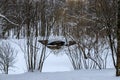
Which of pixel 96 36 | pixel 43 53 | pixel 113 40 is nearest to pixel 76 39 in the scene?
pixel 96 36

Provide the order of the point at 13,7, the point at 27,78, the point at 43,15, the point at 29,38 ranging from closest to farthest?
1. the point at 27,78
2. the point at 29,38
3. the point at 43,15
4. the point at 13,7

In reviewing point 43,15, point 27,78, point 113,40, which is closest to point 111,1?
point 113,40

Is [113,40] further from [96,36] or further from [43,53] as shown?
[43,53]

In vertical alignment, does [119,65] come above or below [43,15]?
below

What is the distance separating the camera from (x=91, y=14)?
58.3ft

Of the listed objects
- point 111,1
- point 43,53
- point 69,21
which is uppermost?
point 111,1

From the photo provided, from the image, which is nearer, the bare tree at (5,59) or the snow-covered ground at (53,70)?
the snow-covered ground at (53,70)

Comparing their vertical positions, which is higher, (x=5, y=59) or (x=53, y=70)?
(x=5, y=59)

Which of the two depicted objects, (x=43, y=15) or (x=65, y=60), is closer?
(x=43, y=15)

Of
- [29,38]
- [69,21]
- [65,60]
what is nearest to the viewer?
[29,38]

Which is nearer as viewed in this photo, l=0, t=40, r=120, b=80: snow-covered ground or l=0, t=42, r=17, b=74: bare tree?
l=0, t=40, r=120, b=80: snow-covered ground

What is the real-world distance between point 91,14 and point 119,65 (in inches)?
342

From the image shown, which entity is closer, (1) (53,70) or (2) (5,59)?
(2) (5,59)

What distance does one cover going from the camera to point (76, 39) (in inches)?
719
